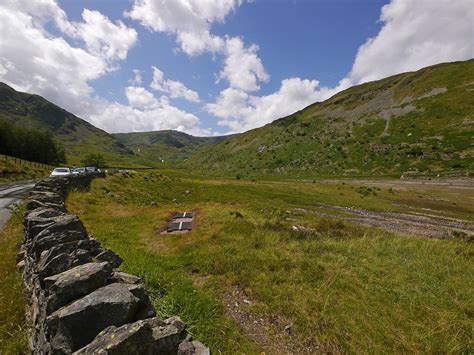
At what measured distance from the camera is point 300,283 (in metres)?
10.5

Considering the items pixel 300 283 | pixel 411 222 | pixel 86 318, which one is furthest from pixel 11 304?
pixel 411 222

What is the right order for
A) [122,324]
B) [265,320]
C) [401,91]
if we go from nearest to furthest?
[122,324] → [265,320] → [401,91]

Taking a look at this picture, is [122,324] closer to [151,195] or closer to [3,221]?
[3,221]

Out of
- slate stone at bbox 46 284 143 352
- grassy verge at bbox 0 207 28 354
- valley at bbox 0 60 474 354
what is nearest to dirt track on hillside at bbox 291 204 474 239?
valley at bbox 0 60 474 354

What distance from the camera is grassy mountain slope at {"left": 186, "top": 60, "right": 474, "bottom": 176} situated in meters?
68.1

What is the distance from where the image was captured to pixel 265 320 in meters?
8.52

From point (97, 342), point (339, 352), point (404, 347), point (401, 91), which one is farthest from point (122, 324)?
point (401, 91)

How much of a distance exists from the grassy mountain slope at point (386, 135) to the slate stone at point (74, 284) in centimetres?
7248

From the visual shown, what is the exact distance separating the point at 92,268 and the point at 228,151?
139 metres

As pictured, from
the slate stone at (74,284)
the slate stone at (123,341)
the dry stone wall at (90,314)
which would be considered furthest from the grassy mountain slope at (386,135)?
the slate stone at (74,284)

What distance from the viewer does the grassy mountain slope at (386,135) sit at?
6812 cm

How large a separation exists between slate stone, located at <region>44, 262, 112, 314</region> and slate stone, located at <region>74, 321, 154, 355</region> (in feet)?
4.39

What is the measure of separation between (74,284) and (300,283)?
796cm

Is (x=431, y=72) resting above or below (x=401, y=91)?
above
